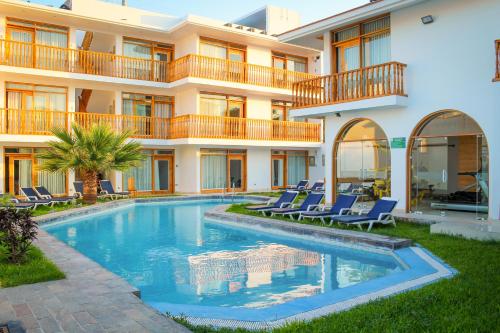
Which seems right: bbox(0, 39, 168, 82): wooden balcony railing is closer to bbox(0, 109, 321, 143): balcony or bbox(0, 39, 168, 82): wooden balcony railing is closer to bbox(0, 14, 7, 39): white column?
bbox(0, 14, 7, 39): white column

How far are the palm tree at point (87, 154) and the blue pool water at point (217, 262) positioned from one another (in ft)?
11.8

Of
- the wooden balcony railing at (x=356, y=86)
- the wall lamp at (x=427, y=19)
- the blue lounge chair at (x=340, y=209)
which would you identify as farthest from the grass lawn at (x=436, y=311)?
the wall lamp at (x=427, y=19)

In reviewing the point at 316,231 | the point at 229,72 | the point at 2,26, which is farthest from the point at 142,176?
the point at 316,231

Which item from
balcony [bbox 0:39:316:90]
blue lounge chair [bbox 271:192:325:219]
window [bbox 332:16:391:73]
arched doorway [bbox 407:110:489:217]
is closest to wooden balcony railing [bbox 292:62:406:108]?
window [bbox 332:16:391:73]

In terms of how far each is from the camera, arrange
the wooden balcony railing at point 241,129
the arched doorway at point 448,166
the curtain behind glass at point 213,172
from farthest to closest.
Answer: the curtain behind glass at point 213,172 < the wooden balcony railing at point 241,129 < the arched doorway at point 448,166

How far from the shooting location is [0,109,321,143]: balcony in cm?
2048

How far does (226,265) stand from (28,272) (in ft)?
12.2

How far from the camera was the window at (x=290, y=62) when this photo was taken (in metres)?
28.5

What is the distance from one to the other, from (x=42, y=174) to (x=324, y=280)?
18094 millimetres

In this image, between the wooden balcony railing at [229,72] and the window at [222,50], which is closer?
the wooden balcony railing at [229,72]

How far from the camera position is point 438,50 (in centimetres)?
1380

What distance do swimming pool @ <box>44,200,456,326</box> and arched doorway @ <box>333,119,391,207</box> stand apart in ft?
15.5

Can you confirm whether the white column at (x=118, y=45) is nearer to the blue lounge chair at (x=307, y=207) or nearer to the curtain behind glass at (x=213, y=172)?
the curtain behind glass at (x=213, y=172)

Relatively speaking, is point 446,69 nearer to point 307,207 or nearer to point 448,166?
point 448,166
